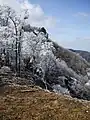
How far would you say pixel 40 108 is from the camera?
83.4 feet

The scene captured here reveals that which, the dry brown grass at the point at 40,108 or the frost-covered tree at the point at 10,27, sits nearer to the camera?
the dry brown grass at the point at 40,108

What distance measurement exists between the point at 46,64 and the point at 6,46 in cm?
1796

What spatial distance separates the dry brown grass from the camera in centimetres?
2348

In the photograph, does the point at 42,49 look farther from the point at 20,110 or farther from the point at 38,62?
the point at 20,110

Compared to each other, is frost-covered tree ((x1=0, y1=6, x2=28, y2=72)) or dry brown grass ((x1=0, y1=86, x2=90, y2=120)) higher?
frost-covered tree ((x1=0, y1=6, x2=28, y2=72))

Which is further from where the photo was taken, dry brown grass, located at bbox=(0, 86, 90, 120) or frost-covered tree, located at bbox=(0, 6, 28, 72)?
frost-covered tree, located at bbox=(0, 6, 28, 72)

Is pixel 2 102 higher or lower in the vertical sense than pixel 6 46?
lower

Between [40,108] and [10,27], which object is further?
[10,27]

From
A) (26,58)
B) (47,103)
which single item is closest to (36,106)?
(47,103)

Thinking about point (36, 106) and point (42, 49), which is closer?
point (36, 106)

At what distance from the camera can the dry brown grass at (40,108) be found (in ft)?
77.0

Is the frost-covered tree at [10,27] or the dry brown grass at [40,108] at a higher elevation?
the frost-covered tree at [10,27]

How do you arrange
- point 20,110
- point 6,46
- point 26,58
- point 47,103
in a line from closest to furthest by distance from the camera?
point 20,110 → point 47,103 → point 6,46 → point 26,58

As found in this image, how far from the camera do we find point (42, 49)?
90.2m
